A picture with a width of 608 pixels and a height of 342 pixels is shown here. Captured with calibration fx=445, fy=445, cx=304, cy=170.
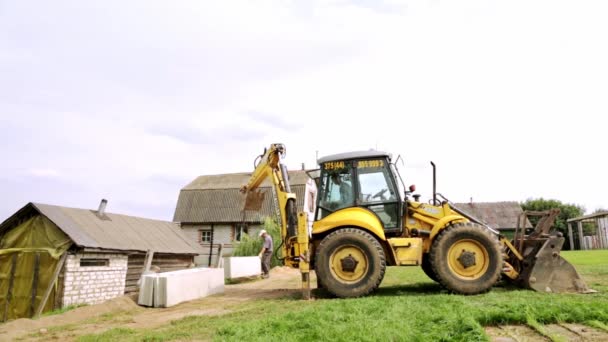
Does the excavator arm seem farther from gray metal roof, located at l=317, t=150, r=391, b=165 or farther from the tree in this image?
the tree

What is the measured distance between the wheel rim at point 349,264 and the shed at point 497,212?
131 ft

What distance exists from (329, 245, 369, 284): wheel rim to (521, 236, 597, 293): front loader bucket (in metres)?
2.98

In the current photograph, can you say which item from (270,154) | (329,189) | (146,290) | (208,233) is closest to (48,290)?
(146,290)

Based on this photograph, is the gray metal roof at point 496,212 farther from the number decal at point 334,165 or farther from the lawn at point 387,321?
the lawn at point 387,321

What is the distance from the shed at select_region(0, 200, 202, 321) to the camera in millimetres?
14461

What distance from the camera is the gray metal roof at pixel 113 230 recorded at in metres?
15.7

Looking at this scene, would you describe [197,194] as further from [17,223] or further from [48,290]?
[48,290]

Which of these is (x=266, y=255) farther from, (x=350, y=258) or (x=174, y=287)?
(x=350, y=258)

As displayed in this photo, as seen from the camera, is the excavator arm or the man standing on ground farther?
the man standing on ground

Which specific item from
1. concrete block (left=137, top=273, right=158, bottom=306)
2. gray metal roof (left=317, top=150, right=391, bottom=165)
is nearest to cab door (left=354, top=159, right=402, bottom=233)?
gray metal roof (left=317, top=150, right=391, bottom=165)

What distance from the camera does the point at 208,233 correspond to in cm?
3400

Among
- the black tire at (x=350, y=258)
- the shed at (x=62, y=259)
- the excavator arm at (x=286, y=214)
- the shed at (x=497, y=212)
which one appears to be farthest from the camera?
the shed at (x=497, y=212)

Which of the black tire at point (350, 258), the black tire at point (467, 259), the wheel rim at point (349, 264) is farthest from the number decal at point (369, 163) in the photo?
the black tire at point (467, 259)

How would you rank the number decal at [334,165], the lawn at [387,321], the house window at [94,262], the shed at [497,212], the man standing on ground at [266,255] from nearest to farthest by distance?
the lawn at [387,321] < the number decal at [334,165] < the house window at [94,262] < the man standing on ground at [266,255] < the shed at [497,212]
